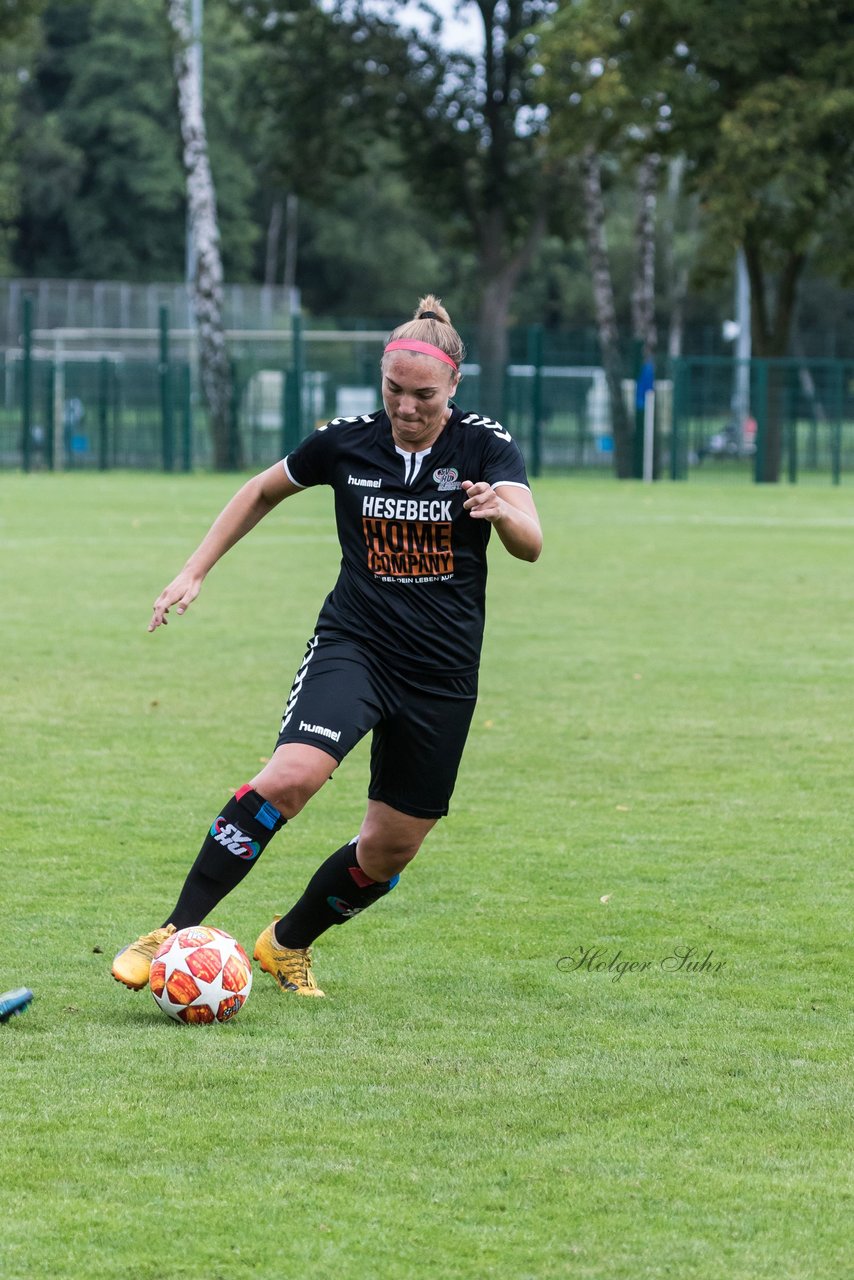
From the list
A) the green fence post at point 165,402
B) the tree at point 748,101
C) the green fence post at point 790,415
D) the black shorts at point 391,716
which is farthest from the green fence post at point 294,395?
the black shorts at point 391,716

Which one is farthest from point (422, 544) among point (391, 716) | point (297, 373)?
point (297, 373)

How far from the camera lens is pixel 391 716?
529cm

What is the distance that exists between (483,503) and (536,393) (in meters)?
34.0

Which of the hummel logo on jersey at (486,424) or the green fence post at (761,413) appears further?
the green fence post at (761,413)

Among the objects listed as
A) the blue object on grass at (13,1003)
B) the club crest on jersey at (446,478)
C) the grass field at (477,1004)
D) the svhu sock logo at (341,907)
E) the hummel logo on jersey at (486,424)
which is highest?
the hummel logo on jersey at (486,424)

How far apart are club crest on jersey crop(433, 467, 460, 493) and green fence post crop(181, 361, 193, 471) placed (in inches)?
1298

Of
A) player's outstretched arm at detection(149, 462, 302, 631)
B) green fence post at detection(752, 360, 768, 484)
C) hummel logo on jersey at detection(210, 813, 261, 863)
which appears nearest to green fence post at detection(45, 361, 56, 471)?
green fence post at detection(752, 360, 768, 484)

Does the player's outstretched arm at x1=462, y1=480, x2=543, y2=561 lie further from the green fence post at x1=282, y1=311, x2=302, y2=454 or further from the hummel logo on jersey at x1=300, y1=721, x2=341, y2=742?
the green fence post at x1=282, y1=311, x2=302, y2=454

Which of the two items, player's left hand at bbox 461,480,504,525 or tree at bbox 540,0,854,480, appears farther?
tree at bbox 540,0,854,480

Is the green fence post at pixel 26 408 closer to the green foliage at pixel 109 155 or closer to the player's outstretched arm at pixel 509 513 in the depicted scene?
the player's outstretched arm at pixel 509 513

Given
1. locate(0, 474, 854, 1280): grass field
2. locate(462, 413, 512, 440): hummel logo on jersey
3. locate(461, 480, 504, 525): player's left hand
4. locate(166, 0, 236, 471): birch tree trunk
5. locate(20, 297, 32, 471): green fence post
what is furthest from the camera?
locate(166, 0, 236, 471): birch tree trunk

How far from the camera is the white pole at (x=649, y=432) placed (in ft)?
121

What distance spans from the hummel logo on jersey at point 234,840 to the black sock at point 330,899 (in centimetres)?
39

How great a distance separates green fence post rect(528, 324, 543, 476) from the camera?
3812cm
